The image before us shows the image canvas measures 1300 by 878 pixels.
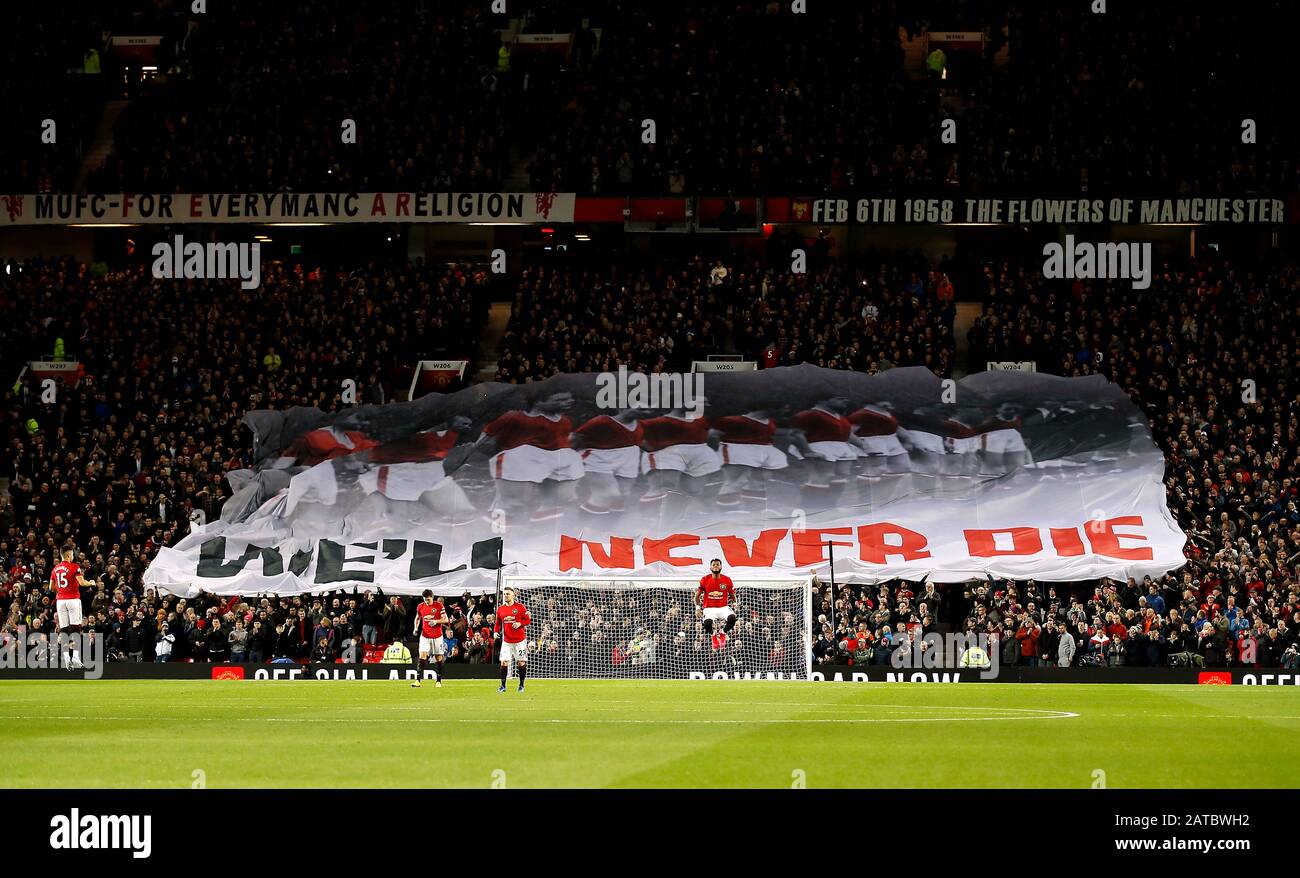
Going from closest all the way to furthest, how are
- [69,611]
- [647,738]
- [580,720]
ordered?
[647,738] < [580,720] < [69,611]

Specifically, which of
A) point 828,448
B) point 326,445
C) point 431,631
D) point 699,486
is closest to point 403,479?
point 326,445

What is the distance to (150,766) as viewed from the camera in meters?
15.6

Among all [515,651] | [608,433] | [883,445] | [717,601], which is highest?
[608,433]

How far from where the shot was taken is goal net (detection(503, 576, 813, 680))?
3409cm

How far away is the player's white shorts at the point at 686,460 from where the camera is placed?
41281 millimetres

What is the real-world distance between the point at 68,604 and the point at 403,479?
8.55m

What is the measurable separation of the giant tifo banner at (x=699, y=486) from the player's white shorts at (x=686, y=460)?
53 millimetres

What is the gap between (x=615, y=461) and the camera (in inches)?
1634

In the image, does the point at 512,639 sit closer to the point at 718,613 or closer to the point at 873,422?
the point at 718,613

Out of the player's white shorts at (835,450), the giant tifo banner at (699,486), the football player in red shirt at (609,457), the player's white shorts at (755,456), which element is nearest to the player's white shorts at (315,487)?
the giant tifo banner at (699,486)

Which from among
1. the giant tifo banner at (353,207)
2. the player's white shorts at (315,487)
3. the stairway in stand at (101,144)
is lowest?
the player's white shorts at (315,487)

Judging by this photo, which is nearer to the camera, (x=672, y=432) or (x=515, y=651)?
(x=515, y=651)

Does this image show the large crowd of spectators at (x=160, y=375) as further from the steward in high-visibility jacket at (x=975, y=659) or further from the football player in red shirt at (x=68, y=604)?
the steward in high-visibility jacket at (x=975, y=659)

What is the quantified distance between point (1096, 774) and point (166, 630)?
2643cm
